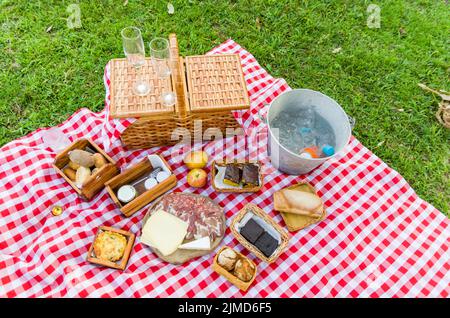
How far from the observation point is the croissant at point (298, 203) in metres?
2.40

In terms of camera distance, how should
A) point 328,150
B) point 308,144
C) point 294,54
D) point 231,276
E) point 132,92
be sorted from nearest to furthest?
point 231,276 < point 132,92 < point 328,150 < point 308,144 < point 294,54

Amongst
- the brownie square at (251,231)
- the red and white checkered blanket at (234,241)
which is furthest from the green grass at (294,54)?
the brownie square at (251,231)

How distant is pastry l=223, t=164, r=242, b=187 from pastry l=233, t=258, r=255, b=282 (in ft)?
1.84

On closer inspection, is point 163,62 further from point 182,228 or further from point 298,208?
point 298,208

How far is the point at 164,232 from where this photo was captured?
228 cm

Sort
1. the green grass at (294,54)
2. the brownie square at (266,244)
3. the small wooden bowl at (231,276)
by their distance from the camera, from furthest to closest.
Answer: the green grass at (294,54)
the brownie square at (266,244)
the small wooden bowl at (231,276)

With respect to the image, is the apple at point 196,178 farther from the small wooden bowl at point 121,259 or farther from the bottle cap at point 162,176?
the small wooden bowl at point 121,259

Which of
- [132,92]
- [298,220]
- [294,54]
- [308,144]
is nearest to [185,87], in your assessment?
[132,92]

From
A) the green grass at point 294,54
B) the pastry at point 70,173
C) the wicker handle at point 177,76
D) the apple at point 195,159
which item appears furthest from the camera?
the green grass at point 294,54

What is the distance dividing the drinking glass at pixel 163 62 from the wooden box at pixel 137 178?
441 mm

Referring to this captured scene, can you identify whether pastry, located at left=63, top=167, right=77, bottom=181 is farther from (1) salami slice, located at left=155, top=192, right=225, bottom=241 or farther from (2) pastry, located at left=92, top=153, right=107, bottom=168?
(1) salami slice, located at left=155, top=192, right=225, bottom=241

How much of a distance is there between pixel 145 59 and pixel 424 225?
7.79 feet

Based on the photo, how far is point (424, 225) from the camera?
8.32 feet

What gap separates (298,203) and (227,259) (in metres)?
0.64
